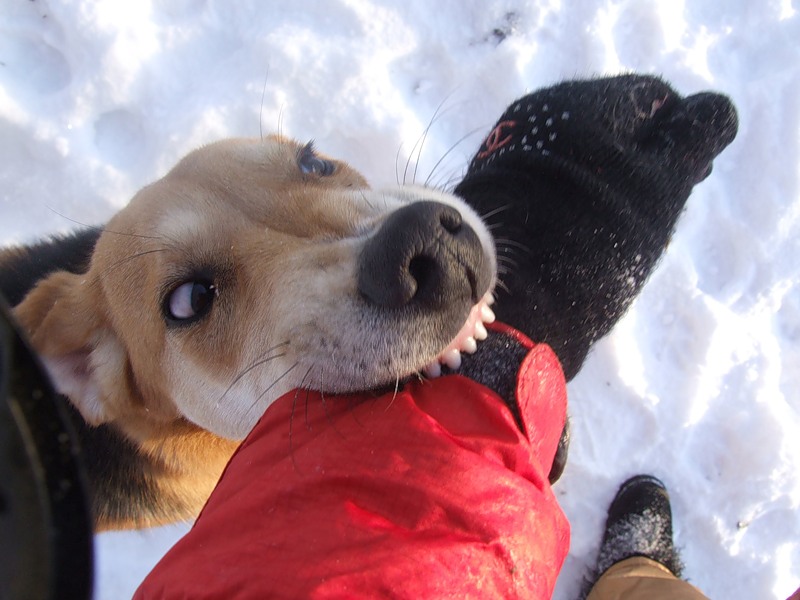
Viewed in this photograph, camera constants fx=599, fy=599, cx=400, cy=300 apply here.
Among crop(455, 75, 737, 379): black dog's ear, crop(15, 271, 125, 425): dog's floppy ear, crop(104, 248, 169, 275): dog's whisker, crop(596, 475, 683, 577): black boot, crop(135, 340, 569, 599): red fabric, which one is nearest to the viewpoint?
crop(135, 340, 569, 599): red fabric

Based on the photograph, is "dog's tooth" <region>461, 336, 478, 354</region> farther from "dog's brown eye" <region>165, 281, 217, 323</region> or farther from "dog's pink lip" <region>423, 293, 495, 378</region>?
"dog's brown eye" <region>165, 281, 217, 323</region>

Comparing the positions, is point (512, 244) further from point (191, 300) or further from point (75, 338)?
point (75, 338)

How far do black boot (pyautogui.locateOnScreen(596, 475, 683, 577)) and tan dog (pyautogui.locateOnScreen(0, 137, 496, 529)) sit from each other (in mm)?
2010

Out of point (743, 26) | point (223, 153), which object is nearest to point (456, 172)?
point (223, 153)

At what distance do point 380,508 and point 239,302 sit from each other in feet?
3.18

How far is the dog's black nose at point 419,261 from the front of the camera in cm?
188

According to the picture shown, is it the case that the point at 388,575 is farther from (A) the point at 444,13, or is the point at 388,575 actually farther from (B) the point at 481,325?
(A) the point at 444,13

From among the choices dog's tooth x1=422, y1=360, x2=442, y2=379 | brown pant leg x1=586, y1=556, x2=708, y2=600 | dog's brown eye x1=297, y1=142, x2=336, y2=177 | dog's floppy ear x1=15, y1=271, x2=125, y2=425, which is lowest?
brown pant leg x1=586, y1=556, x2=708, y2=600

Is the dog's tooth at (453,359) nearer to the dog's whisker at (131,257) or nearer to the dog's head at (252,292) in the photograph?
the dog's head at (252,292)

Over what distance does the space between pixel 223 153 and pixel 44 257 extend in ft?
4.72

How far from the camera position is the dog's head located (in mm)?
1960

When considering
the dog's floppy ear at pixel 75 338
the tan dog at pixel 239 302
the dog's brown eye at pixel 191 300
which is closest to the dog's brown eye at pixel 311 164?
the tan dog at pixel 239 302

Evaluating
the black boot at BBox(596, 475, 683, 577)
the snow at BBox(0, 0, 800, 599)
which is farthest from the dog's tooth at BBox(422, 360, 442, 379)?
the black boot at BBox(596, 475, 683, 577)

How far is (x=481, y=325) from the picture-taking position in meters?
2.40
